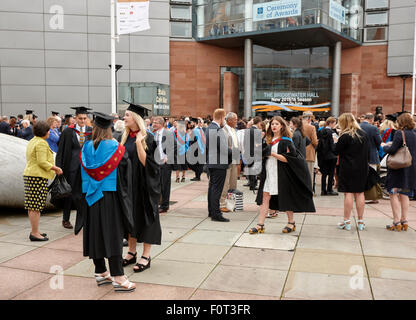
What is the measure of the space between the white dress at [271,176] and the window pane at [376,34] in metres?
29.1

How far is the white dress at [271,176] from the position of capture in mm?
6512

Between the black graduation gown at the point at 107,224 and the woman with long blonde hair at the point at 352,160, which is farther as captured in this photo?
the woman with long blonde hair at the point at 352,160

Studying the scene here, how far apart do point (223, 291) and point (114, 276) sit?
1.18m

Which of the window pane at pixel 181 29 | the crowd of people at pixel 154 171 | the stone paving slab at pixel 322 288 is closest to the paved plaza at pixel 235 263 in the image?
the stone paving slab at pixel 322 288

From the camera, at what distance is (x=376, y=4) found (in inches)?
1225

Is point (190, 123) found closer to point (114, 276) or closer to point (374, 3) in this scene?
point (114, 276)

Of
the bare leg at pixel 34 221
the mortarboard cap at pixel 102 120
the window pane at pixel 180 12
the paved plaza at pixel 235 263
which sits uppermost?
the window pane at pixel 180 12

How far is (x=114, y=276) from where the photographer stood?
4199 millimetres

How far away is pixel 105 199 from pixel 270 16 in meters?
25.6

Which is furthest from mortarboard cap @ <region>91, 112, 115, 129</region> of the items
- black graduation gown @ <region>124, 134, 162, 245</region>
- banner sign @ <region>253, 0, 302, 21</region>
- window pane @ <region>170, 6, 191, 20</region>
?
window pane @ <region>170, 6, 191, 20</region>

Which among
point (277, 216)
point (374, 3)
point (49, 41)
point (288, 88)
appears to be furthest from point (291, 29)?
point (277, 216)

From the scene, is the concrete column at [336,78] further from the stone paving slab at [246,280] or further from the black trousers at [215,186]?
the stone paving slab at [246,280]

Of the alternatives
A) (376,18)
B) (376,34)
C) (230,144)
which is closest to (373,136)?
(230,144)

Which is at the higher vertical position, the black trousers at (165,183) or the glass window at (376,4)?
the glass window at (376,4)
